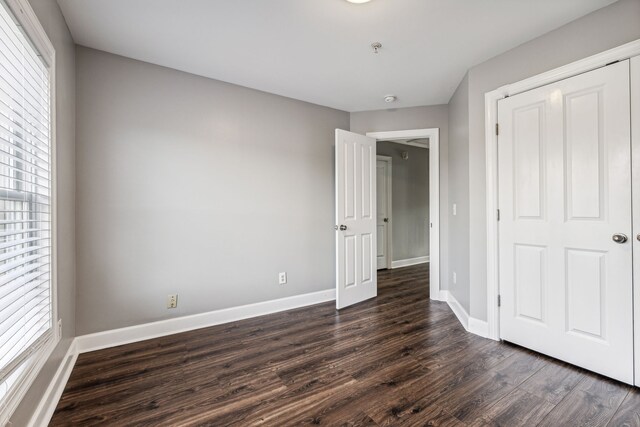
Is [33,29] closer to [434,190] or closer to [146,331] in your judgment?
[146,331]

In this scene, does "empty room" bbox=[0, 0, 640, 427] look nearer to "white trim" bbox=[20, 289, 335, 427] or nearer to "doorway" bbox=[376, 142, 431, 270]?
"white trim" bbox=[20, 289, 335, 427]

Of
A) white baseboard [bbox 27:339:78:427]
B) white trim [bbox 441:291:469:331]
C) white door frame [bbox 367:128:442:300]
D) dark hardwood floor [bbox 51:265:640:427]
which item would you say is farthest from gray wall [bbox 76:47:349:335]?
white trim [bbox 441:291:469:331]

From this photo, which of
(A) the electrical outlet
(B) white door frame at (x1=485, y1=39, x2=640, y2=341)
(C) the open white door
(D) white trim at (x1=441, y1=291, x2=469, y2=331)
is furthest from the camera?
(C) the open white door

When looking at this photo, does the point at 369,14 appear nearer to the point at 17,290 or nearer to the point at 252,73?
the point at 252,73

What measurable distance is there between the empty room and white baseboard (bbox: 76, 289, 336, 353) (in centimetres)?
2

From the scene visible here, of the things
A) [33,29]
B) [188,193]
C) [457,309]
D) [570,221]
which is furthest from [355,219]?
[33,29]

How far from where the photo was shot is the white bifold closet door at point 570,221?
5.93 ft

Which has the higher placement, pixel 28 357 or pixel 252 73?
pixel 252 73

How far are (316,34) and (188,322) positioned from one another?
2628mm

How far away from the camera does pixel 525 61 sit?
7.38 feet

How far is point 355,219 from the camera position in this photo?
3.44 m

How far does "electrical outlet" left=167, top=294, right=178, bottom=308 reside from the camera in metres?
2.60

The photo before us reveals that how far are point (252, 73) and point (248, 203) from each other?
1.23m

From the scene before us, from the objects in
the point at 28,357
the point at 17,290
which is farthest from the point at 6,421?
the point at 17,290
